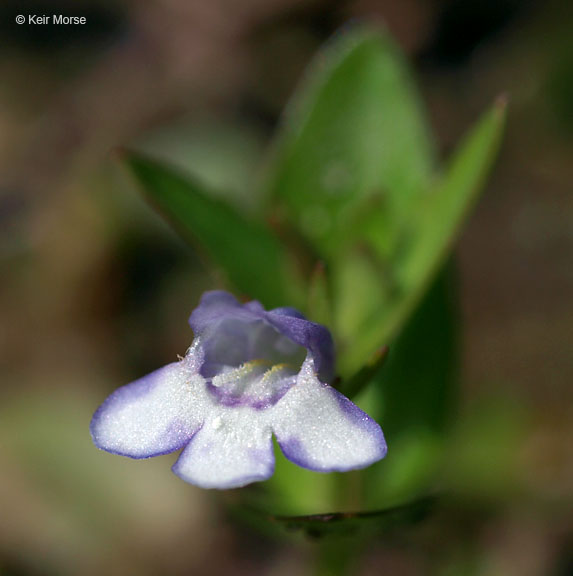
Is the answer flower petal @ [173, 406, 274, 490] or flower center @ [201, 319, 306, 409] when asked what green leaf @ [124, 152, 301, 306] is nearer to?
flower center @ [201, 319, 306, 409]

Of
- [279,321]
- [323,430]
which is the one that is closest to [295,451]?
[323,430]

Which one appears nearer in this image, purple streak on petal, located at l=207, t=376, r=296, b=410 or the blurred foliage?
purple streak on petal, located at l=207, t=376, r=296, b=410

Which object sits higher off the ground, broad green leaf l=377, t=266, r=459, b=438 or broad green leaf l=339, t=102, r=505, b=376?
broad green leaf l=339, t=102, r=505, b=376

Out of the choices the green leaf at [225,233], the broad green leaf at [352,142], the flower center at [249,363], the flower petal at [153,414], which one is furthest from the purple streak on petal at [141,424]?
the broad green leaf at [352,142]

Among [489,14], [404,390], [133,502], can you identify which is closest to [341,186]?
[404,390]

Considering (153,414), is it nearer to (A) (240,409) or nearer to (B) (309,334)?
(A) (240,409)

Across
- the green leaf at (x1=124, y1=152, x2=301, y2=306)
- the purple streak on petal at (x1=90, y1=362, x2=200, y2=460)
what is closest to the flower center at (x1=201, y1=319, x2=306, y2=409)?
the purple streak on petal at (x1=90, y1=362, x2=200, y2=460)

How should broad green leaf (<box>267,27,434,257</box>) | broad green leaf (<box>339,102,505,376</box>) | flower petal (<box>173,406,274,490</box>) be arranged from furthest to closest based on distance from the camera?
broad green leaf (<box>267,27,434,257</box>) → broad green leaf (<box>339,102,505,376</box>) → flower petal (<box>173,406,274,490</box>)
